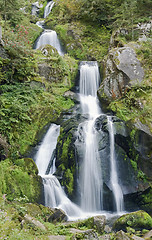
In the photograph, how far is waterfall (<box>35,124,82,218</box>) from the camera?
819 cm

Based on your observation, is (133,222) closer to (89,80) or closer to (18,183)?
(18,183)

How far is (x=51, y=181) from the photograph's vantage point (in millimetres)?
8633

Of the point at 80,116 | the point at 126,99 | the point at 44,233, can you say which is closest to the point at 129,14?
the point at 126,99

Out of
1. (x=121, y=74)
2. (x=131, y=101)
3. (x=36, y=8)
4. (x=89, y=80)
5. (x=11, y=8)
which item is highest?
→ (x=36, y=8)

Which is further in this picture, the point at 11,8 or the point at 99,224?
the point at 11,8

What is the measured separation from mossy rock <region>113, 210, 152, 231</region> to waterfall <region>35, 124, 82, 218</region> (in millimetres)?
1768

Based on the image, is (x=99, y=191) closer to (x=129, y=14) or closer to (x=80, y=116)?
(x=80, y=116)

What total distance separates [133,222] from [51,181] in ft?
12.2

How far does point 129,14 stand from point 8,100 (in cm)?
1370

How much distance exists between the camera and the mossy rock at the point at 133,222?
702 centimetres

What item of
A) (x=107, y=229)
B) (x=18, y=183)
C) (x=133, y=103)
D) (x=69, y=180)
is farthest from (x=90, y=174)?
(x=133, y=103)

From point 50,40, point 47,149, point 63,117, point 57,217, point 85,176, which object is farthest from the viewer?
point 50,40

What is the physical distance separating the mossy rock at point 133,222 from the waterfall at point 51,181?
1768mm

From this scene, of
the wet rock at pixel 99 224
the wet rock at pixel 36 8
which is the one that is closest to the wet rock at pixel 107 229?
the wet rock at pixel 99 224
